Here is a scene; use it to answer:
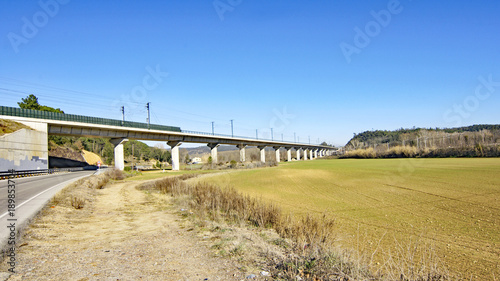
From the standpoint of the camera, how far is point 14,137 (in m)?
32.6

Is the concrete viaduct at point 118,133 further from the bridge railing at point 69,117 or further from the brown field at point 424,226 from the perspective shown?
the brown field at point 424,226

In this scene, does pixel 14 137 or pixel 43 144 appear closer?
pixel 14 137

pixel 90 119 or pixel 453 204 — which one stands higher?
pixel 90 119

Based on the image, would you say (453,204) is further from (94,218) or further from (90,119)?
(90,119)

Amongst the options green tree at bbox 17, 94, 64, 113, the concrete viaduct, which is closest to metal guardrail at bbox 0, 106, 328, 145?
the concrete viaduct

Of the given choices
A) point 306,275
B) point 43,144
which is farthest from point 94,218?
point 43,144

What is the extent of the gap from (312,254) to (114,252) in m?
4.72

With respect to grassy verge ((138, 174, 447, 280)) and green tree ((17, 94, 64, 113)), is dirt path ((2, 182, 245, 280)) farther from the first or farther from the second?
green tree ((17, 94, 64, 113))

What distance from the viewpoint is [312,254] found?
241 inches

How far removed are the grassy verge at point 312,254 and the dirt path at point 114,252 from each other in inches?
41.4

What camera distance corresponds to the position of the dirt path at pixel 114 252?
567 centimetres

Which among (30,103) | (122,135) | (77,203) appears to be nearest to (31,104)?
(30,103)

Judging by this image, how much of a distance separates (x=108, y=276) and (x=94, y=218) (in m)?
7.61

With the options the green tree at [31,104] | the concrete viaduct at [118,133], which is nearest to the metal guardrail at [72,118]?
the concrete viaduct at [118,133]
